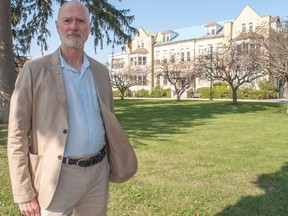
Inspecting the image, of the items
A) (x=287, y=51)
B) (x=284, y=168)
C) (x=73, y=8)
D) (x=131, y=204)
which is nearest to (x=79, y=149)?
(x=73, y=8)

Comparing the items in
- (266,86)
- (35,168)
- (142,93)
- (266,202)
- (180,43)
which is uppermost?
(180,43)

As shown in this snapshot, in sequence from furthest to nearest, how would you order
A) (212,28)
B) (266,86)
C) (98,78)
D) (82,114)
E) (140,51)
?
1. (140,51)
2. (212,28)
3. (266,86)
4. (98,78)
5. (82,114)

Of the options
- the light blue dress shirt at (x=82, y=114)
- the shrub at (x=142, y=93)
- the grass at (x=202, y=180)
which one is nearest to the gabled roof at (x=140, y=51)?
the shrub at (x=142, y=93)

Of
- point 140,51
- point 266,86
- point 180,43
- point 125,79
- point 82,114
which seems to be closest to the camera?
point 82,114

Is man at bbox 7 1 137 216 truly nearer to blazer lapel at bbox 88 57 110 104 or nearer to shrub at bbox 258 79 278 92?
blazer lapel at bbox 88 57 110 104

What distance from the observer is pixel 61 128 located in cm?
219

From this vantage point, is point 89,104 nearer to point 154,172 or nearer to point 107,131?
point 107,131

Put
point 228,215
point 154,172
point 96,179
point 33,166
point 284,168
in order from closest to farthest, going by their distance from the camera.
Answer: point 33,166 → point 96,179 → point 228,215 → point 154,172 → point 284,168

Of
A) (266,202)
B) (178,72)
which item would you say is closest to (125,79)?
(178,72)

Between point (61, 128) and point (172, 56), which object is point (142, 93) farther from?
point (61, 128)

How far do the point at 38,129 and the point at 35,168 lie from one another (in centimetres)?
27

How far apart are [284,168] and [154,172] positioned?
8.69 ft

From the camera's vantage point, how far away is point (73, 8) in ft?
7.45

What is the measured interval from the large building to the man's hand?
4523 cm
